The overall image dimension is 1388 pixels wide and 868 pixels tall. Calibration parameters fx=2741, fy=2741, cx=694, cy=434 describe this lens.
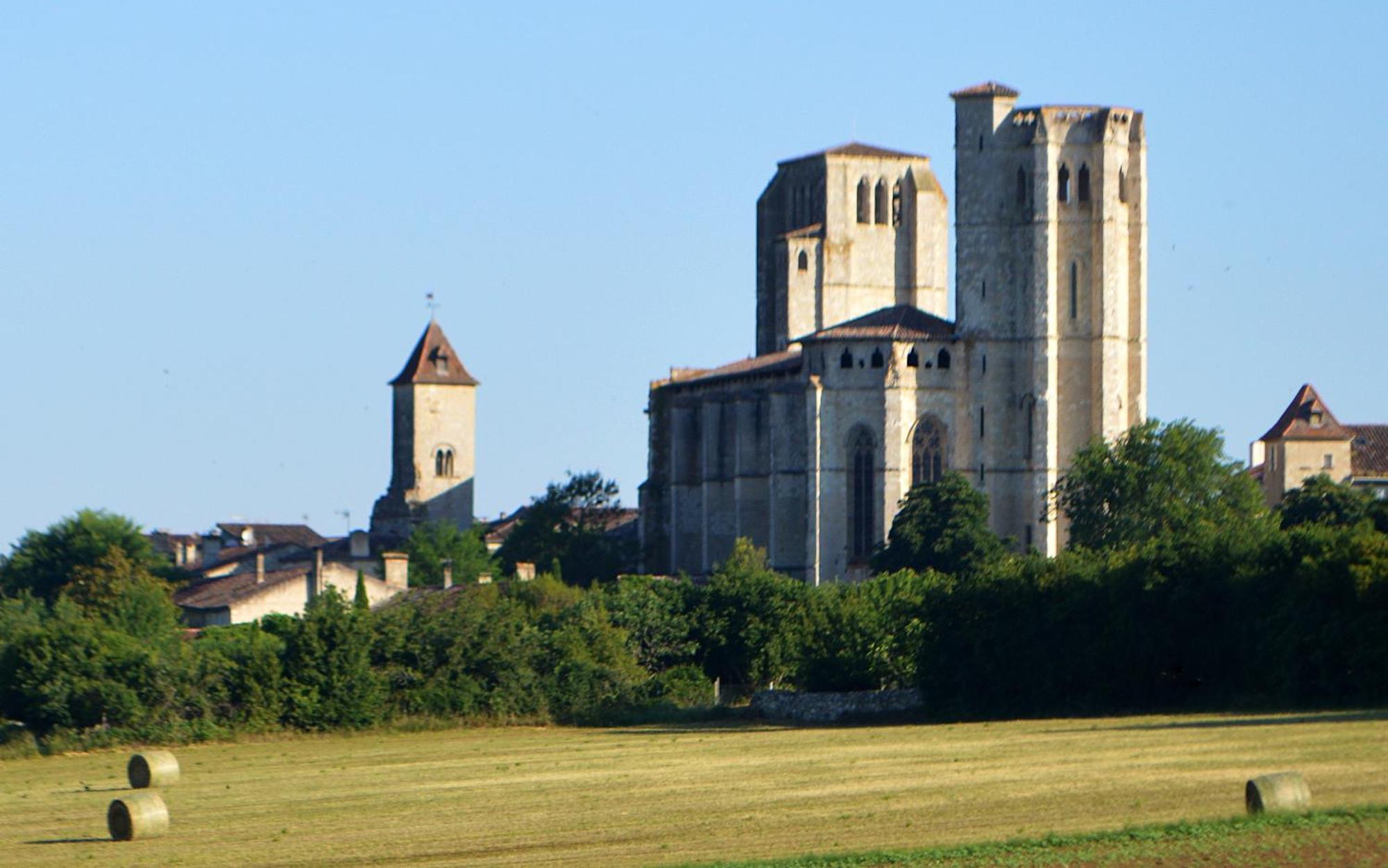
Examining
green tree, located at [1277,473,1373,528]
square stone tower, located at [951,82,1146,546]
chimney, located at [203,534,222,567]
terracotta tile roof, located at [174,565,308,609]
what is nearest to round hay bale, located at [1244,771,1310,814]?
green tree, located at [1277,473,1373,528]

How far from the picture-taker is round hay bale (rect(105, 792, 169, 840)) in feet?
91.6

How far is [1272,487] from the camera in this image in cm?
10669

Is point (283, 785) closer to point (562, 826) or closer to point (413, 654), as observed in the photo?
point (562, 826)

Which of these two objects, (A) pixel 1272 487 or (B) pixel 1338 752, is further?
(A) pixel 1272 487

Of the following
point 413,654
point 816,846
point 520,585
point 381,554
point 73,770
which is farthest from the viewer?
point 381,554

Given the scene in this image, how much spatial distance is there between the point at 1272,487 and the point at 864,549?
26380 mm

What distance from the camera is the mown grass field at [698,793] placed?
A: 25109mm

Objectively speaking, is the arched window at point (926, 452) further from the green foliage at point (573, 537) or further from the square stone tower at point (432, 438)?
the square stone tower at point (432, 438)

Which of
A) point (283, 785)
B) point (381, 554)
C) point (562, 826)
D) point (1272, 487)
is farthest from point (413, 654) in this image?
point (1272, 487)

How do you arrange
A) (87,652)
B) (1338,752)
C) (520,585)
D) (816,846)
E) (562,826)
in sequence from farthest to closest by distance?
(520,585), (87,652), (1338,752), (562,826), (816,846)

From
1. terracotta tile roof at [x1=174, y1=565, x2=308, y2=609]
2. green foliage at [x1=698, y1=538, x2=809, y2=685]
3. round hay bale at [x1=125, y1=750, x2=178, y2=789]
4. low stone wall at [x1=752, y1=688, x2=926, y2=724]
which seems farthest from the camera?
terracotta tile roof at [x1=174, y1=565, x2=308, y2=609]

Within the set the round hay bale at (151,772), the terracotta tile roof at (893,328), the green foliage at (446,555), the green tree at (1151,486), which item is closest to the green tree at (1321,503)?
the green tree at (1151,486)

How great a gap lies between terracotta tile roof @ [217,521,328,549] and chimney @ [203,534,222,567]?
5184mm

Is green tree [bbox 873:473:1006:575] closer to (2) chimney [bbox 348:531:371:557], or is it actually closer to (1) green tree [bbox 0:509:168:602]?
(1) green tree [bbox 0:509:168:602]
